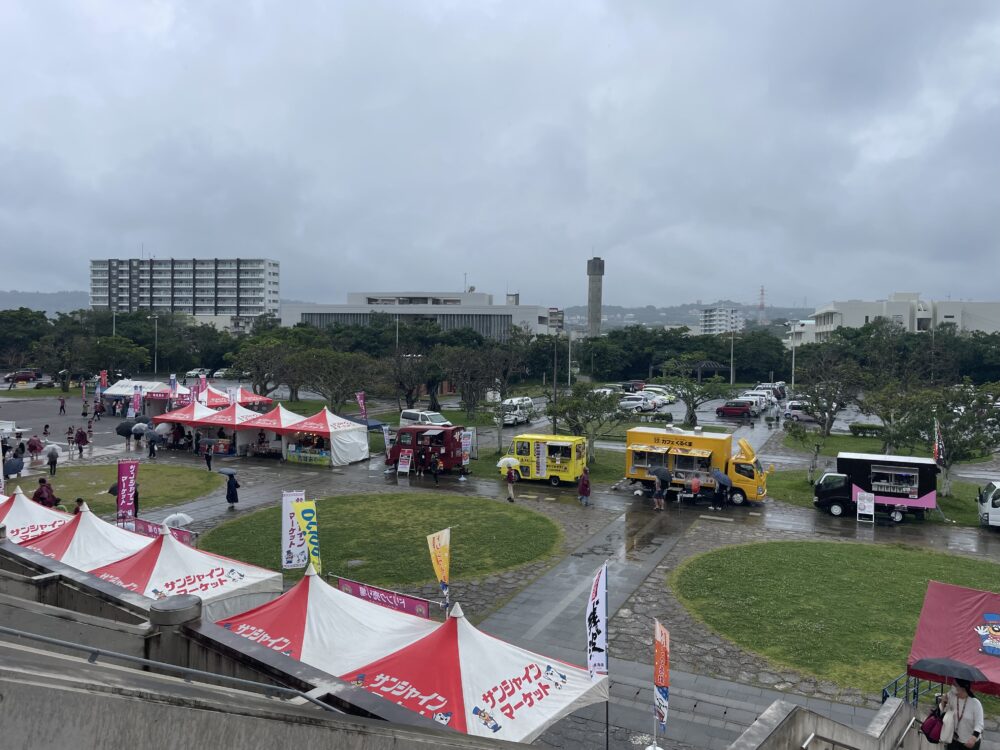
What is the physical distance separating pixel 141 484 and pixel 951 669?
2512 cm

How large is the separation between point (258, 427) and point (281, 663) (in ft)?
84.0

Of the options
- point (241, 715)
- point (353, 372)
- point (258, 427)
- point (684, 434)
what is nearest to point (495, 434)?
point (353, 372)

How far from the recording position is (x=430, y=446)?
2753 centimetres

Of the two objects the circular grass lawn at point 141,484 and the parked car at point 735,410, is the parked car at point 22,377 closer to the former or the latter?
the circular grass lawn at point 141,484

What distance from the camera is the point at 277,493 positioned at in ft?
79.6

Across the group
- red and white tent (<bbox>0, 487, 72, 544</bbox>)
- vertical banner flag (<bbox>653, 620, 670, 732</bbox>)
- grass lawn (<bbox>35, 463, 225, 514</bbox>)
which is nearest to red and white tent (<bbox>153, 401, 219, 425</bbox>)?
grass lawn (<bbox>35, 463, 225, 514</bbox>)

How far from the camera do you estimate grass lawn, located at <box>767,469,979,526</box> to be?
71.4 feet

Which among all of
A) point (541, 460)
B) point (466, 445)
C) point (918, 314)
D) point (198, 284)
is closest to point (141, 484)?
point (466, 445)

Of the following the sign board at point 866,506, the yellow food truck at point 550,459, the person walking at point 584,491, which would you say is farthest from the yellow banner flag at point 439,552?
the sign board at point 866,506

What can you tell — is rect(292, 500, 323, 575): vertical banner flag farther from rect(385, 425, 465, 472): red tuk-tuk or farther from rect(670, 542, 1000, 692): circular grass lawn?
rect(385, 425, 465, 472): red tuk-tuk

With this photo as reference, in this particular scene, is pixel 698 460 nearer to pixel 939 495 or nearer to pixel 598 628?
pixel 939 495

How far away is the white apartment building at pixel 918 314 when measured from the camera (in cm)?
9038

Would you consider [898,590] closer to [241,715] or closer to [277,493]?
[241,715]

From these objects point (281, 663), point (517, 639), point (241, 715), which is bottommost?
point (517, 639)
